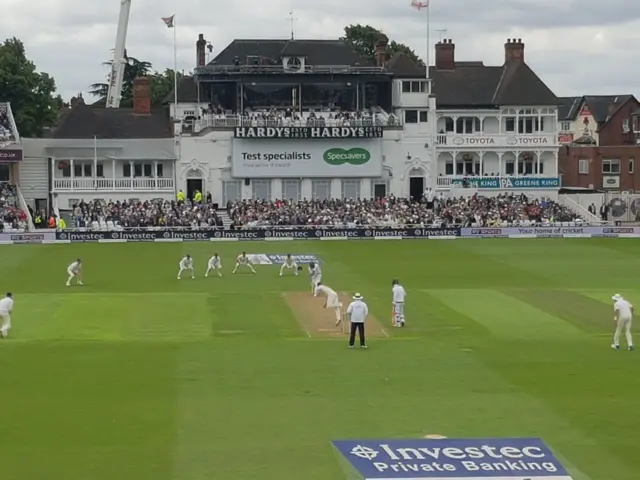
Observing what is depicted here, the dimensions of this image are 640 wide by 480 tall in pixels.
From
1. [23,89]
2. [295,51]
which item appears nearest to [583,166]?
[295,51]

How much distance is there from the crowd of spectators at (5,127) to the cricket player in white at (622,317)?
46.7 meters

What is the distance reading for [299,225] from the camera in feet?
192

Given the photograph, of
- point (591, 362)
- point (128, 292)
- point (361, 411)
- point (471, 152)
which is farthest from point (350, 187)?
point (361, 411)

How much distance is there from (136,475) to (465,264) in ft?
101

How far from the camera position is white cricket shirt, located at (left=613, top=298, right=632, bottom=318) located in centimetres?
2192

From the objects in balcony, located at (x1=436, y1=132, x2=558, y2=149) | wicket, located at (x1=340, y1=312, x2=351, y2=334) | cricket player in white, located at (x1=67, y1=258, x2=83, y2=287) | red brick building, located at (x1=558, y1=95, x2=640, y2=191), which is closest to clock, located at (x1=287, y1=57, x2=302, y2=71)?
balcony, located at (x1=436, y1=132, x2=558, y2=149)

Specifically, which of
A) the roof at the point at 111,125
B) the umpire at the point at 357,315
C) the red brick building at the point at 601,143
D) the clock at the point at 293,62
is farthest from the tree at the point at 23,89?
the umpire at the point at 357,315

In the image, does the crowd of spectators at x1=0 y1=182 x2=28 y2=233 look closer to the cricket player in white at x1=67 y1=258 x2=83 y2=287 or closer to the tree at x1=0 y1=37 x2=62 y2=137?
the tree at x1=0 y1=37 x2=62 y2=137

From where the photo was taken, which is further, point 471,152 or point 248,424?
point 471,152

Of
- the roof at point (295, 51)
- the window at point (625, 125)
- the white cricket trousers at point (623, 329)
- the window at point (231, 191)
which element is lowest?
the white cricket trousers at point (623, 329)

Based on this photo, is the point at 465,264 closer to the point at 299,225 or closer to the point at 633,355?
the point at 299,225

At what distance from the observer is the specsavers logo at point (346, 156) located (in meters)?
65.4

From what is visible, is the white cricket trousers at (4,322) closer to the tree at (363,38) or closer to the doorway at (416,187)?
the doorway at (416,187)

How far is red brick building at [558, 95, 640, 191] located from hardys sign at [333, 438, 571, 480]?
203 feet
